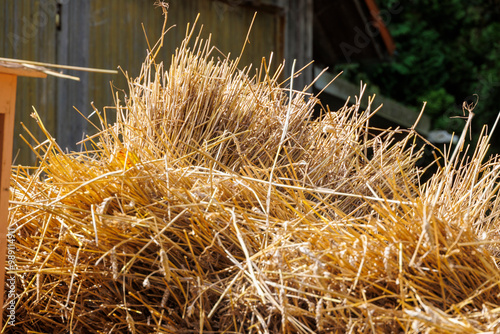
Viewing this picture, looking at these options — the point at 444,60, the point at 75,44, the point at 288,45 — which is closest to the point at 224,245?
the point at 75,44

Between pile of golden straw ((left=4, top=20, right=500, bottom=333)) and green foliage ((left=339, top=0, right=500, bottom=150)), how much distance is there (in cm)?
704

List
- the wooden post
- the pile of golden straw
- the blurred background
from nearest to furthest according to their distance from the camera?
the pile of golden straw → the wooden post → the blurred background

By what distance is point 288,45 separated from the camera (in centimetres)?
517

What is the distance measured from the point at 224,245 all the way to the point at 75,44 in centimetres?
273

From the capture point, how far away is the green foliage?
859 centimetres

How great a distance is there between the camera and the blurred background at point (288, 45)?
357 cm

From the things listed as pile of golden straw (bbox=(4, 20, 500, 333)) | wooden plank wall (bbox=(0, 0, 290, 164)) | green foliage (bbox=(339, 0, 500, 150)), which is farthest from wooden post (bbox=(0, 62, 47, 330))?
green foliage (bbox=(339, 0, 500, 150))

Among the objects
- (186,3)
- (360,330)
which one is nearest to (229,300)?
(360,330)

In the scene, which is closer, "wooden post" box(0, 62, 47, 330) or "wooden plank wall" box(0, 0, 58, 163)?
"wooden post" box(0, 62, 47, 330)

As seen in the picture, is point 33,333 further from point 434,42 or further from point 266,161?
point 434,42

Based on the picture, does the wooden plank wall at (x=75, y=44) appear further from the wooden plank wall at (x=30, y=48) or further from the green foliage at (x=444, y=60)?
the green foliage at (x=444, y=60)

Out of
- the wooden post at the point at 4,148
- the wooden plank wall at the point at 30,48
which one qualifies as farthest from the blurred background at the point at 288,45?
the wooden post at the point at 4,148

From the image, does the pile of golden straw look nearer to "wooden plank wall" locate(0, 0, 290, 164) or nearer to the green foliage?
"wooden plank wall" locate(0, 0, 290, 164)

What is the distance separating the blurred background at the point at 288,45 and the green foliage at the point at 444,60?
Answer: 0.01 metres
